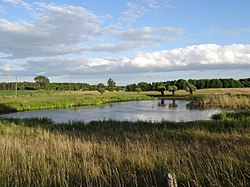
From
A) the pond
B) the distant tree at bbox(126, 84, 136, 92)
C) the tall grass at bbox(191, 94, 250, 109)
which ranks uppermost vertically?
the distant tree at bbox(126, 84, 136, 92)

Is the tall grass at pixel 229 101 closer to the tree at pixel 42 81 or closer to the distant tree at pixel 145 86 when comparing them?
the distant tree at pixel 145 86

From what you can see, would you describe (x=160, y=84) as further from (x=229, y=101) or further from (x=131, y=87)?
(x=229, y=101)

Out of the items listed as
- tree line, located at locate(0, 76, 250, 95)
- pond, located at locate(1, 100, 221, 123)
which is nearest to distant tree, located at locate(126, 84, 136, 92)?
tree line, located at locate(0, 76, 250, 95)

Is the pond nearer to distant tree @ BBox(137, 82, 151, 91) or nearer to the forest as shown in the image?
the forest

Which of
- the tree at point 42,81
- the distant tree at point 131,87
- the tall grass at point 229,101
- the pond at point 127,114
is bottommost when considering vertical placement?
the pond at point 127,114

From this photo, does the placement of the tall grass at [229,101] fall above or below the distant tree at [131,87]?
below

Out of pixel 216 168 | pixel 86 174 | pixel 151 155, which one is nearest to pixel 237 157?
pixel 216 168

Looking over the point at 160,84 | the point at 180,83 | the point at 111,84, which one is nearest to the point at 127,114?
the point at 180,83

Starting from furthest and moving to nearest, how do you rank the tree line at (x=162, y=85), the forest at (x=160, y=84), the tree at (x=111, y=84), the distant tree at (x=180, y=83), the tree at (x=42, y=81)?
the tree at (x=42, y=81), the tree at (x=111, y=84), the forest at (x=160, y=84), the distant tree at (x=180, y=83), the tree line at (x=162, y=85)

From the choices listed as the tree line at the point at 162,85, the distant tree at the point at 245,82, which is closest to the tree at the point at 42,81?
the tree line at the point at 162,85

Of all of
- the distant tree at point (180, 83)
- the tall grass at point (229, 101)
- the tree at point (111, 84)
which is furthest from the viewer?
the tree at point (111, 84)

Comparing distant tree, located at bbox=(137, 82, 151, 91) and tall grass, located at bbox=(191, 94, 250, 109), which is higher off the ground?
distant tree, located at bbox=(137, 82, 151, 91)

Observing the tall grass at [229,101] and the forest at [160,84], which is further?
the forest at [160,84]

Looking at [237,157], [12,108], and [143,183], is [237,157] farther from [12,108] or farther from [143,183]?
[12,108]
